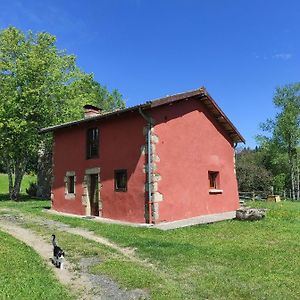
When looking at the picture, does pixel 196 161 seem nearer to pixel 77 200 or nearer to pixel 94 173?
pixel 94 173

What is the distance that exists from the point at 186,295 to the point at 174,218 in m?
9.84

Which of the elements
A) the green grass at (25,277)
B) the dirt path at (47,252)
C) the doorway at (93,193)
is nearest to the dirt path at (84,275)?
the dirt path at (47,252)

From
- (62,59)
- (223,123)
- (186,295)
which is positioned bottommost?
(186,295)

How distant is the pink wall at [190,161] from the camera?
16.9 metres

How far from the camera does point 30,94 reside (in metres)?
28.5

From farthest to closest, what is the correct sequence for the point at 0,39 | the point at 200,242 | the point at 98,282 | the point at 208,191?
the point at 0,39
the point at 208,191
the point at 200,242
the point at 98,282

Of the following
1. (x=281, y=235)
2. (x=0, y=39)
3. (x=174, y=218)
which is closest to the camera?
(x=281, y=235)

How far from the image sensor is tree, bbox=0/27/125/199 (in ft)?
92.9

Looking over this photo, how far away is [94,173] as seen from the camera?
748 inches

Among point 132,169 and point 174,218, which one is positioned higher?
point 132,169

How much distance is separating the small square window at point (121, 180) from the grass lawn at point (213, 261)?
2.50 m

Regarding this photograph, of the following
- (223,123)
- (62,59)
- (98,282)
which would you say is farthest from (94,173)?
(62,59)

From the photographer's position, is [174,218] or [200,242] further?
[174,218]

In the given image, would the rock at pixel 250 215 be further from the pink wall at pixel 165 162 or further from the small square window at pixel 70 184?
the small square window at pixel 70 184
